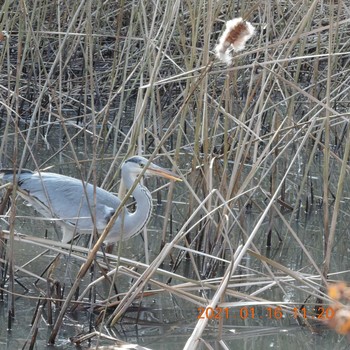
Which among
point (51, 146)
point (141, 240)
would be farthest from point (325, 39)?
point (141, 240)

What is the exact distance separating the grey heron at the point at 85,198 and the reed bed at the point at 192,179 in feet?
0.30

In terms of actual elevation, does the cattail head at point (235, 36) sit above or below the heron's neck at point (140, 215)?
above

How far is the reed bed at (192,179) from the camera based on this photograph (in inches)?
106

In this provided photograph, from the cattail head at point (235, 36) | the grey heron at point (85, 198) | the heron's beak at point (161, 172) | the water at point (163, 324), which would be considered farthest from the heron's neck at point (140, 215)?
the cattail head at point (235, 36)

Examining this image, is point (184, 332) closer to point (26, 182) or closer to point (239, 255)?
point (239, 255)

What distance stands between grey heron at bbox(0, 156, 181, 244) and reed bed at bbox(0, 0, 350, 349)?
0.30ft

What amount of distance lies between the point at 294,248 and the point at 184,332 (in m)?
1.24

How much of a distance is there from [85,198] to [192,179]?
20.0 inches

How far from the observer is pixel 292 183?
16.1ft

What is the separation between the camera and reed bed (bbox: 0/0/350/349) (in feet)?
8.86

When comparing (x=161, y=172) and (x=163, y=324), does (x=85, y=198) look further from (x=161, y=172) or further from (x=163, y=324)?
(x=163, y=324)

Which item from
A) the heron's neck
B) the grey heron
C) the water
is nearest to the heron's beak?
the grey heron

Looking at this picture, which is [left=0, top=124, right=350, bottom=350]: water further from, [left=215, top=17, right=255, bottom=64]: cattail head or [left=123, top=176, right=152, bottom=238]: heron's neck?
[left=215, top=17, right=255, bottom=64]: cattail head

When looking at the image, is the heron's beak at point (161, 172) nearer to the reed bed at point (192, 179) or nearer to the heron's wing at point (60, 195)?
the reed bed at point (192, 179)
